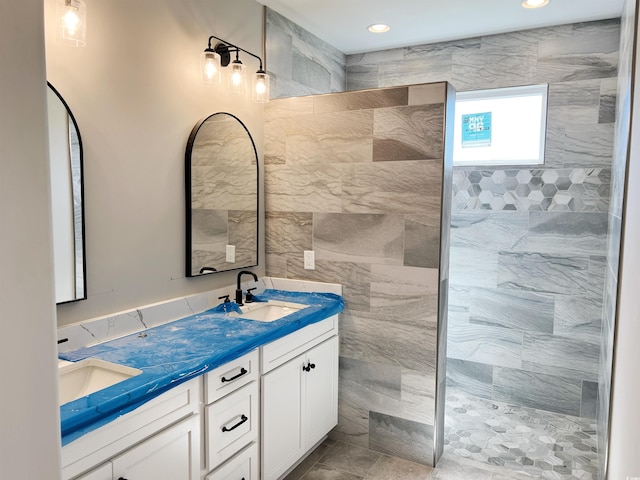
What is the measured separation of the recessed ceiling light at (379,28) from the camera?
336 centimetres

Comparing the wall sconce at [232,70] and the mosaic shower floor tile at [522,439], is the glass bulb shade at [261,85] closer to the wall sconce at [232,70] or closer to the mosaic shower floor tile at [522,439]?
the wall sconce at [232,70]

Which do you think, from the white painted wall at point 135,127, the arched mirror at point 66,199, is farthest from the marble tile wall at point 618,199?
the arched mirror at point 66,199

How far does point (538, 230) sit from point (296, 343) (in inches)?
78.7

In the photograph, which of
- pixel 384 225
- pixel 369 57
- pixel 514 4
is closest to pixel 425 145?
pixel 384 225

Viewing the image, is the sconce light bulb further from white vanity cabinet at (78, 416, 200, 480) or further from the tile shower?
the tile shower

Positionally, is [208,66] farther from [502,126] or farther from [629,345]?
[502,126]

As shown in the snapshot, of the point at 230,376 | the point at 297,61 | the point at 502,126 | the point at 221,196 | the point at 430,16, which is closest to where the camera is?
the point at 230,376

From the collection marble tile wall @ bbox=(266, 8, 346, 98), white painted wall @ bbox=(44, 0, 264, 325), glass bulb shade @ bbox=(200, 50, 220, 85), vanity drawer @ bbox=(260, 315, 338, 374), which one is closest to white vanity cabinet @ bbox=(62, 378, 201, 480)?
vanity drawer @ bbox=(260, 315, 338, 374)

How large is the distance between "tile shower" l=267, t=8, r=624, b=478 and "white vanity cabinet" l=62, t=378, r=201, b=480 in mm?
1354

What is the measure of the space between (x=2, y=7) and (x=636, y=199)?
174 cm

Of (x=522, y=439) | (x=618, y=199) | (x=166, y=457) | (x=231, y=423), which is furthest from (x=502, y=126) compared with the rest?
(x=166, y=457)

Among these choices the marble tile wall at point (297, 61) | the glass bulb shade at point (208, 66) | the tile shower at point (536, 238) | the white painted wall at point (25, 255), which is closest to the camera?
the white painted wall at point (25, 255)

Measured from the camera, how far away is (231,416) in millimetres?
2029

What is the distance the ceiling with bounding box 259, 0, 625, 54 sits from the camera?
9.72 feet
